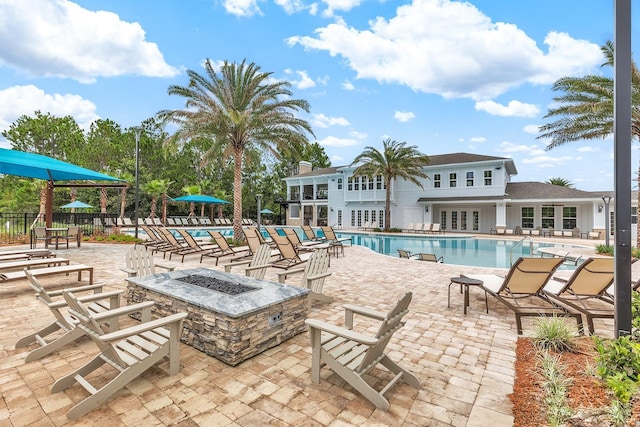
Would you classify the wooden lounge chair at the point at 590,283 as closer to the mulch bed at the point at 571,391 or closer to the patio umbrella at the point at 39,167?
the mulch bed at the point at 571,391

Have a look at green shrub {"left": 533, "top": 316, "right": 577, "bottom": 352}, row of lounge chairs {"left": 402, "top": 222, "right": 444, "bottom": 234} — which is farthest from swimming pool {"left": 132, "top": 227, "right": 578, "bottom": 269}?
green shrub {"left": 533, "top": 316, "right": 577, "bottom": 352}

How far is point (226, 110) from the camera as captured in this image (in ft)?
49.4

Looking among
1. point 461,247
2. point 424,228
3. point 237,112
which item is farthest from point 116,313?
point 424,228

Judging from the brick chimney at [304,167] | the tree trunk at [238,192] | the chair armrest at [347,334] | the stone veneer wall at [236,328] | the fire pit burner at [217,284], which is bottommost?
the stone veneer wall at [236,328]

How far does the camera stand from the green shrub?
3709 mm

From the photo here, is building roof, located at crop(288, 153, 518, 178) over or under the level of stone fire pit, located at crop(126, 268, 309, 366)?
over

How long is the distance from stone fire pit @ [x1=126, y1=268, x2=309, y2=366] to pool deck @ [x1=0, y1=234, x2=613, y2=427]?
0.14 m

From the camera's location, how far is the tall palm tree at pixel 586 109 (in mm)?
11717

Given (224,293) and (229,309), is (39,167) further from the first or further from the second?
(229,309)

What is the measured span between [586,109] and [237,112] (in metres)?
14.3

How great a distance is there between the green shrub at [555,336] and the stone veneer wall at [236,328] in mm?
2985

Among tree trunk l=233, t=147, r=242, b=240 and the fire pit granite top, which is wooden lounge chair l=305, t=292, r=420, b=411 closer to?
the fire pit granite top

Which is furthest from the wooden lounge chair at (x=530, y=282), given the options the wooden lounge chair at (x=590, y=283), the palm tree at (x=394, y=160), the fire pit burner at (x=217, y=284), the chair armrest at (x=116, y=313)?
the palm tree at (x=394, y=160)

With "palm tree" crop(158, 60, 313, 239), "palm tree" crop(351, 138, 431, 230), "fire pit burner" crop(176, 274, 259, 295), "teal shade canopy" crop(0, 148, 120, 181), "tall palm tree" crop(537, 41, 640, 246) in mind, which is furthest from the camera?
"palm tree" crop(351, 138, 431, 230)
